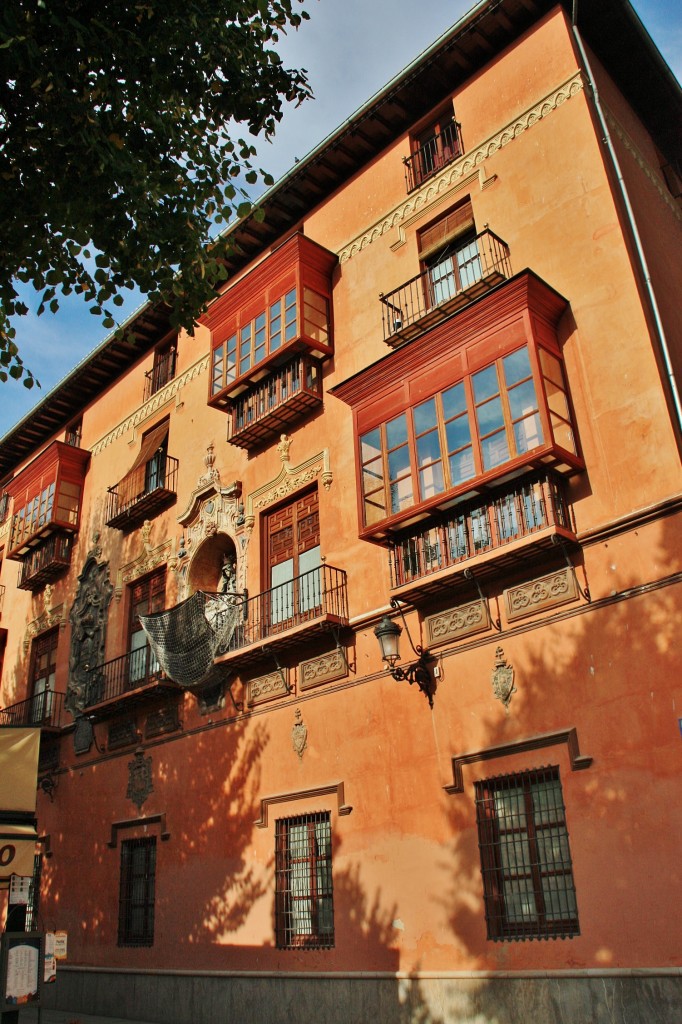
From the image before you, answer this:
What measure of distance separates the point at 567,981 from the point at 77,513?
1608cm

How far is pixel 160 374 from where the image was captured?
21.1 metres

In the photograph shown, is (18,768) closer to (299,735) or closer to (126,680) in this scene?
(299,735)

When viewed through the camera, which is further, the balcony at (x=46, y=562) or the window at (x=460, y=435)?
→ the balcony at (x=46, y=562)

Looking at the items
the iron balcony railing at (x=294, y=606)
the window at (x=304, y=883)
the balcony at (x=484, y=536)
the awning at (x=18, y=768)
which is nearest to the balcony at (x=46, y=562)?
the iron balcony railing at (x=294, y=606)

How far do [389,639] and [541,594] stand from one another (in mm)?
2094

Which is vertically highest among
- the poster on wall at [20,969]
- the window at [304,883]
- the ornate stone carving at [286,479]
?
the ornate stone carving at [286,479]

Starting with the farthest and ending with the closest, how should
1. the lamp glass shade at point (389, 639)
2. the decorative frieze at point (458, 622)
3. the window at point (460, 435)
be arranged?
1. the lamp glass shade at point (389, 639)
2. the decorative frieze at point (458, 622)
3. the window at point (460, 435)

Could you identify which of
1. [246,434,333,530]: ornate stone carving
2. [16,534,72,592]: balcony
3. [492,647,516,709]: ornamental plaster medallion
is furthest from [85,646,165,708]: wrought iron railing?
[492,647,516,709]: ornamental plaster medallion

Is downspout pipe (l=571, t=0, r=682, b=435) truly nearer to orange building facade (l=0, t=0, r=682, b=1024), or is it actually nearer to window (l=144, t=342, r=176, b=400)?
orange building facade (l=0, t=0, r=682, b=1024)

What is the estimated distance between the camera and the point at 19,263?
9.81m

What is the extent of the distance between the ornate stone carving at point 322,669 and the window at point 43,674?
334 inches

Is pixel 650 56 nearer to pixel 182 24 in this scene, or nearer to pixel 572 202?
pixel 572 202

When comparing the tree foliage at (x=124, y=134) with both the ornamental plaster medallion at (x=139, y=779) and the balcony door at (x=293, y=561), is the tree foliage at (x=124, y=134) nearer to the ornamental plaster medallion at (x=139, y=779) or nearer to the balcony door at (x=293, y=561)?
the balcony door at (x=293, y=561)

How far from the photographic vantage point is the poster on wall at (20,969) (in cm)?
662
